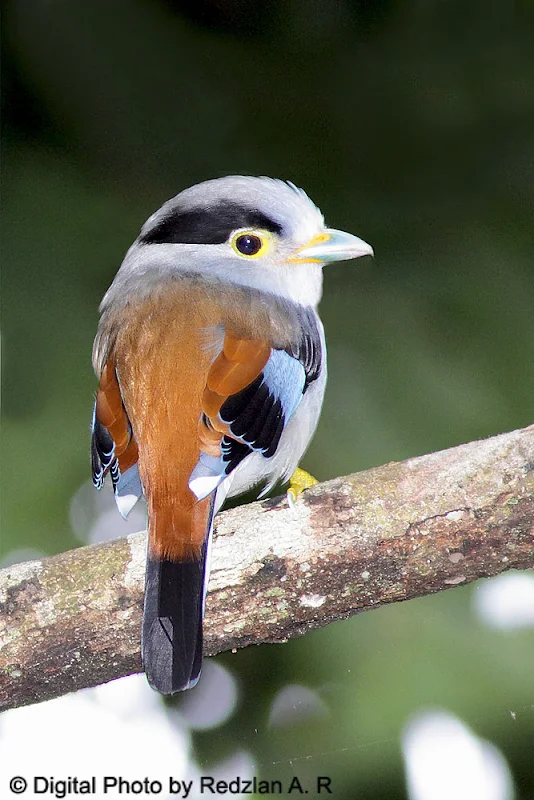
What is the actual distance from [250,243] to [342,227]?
2.89 feet

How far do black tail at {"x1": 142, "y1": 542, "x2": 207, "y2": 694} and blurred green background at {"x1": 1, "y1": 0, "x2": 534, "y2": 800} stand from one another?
1.08 meters

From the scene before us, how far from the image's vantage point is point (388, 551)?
6.42 ft

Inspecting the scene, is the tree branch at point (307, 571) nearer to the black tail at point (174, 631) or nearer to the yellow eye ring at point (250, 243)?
the black tail at point (174, 631)

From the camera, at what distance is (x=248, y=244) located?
254 cm

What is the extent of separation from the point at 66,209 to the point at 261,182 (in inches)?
42.3

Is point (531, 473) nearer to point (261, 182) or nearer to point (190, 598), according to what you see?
point (190, 598)

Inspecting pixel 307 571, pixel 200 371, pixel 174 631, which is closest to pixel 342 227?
pixel 200 371

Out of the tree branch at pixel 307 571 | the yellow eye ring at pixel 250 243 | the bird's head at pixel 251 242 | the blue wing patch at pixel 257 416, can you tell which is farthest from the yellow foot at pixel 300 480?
the yellow eye ring at pixel 250 243

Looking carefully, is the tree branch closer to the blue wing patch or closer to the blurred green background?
the blue wing patch

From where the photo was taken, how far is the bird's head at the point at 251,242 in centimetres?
251

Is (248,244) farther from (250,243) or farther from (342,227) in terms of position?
(342,227)

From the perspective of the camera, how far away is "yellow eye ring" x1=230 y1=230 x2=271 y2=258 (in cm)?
254

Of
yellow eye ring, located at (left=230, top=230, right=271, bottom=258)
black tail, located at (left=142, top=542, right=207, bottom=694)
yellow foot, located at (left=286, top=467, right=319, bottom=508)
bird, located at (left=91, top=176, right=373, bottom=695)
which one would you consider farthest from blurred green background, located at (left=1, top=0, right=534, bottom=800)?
black tail, located at (left=142, top=542, right=207, bottom=694)

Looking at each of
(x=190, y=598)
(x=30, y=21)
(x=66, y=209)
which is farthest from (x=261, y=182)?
(x=30, y=21)
